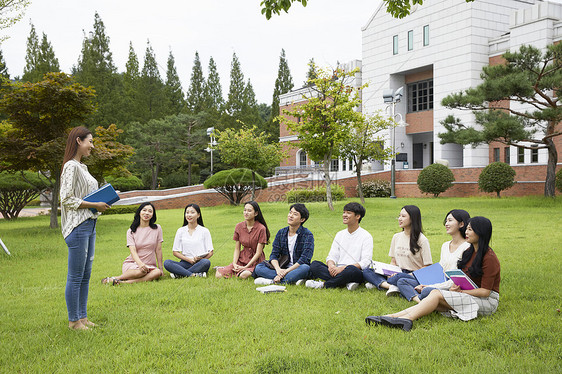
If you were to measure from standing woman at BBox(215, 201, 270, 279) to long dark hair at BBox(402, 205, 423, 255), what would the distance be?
197 centimetres

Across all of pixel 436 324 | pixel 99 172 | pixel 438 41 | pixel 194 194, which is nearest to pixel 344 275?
pixel 436 324

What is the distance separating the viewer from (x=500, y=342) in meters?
3.46

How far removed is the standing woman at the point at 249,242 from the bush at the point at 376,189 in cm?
1994

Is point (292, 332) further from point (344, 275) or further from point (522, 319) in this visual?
point (522, 319)

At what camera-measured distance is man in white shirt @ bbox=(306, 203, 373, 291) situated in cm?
525

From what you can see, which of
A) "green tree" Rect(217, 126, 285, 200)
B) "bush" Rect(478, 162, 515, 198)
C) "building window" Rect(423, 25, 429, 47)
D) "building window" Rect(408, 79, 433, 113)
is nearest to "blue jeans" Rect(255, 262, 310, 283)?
"bush" Rect(478, 162, 515, 198)

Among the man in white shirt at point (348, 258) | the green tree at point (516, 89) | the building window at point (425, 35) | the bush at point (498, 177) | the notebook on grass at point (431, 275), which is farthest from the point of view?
the building window at point (425, 35)

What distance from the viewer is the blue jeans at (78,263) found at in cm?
370

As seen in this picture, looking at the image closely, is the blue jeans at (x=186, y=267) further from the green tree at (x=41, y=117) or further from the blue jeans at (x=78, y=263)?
the green tree at (x=41, y=117)

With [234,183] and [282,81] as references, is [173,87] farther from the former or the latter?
[234,183]

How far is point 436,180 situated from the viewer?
72.6 ft

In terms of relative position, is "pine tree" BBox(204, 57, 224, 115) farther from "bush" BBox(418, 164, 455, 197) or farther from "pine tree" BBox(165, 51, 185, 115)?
"bush" BBox(418, 164, 455, 197)

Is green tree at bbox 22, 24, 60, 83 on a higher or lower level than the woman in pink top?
higher

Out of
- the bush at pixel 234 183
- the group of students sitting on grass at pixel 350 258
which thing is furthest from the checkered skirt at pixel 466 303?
the bush at pixel 234 183
